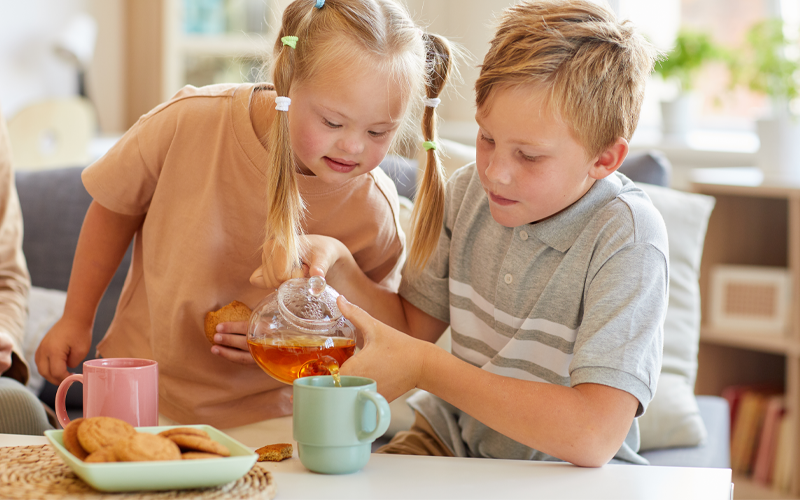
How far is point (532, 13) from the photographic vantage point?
3.02 feet

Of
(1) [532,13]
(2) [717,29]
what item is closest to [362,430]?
(1) [532,13]

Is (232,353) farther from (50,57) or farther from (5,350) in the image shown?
(50,57)

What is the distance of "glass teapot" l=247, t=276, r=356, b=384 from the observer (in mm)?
830

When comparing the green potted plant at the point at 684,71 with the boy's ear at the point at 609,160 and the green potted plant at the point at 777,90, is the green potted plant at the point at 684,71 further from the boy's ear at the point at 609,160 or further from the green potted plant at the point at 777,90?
the boy's ear at the point at 609,160

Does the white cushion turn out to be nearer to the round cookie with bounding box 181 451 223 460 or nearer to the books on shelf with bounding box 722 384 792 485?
the round cookie with bounding box 181 451 223 460

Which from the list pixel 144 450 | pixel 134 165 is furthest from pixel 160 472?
pixel 134 165

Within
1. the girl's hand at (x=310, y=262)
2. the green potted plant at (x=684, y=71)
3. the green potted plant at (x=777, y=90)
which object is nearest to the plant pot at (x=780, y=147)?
the green potted plant at (x=777, y=90)

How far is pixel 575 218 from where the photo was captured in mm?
966

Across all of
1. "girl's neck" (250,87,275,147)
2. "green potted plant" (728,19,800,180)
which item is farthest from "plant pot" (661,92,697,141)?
"girl's neck" (250,87,275,147)

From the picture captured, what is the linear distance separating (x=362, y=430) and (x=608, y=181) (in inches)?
18.5

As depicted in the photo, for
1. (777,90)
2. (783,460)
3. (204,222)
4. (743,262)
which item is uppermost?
(777,90)

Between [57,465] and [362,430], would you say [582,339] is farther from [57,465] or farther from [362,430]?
[57,465]

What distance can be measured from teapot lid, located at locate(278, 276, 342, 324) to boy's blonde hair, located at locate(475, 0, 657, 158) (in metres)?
0.29

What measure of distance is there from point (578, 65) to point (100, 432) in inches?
24.4
